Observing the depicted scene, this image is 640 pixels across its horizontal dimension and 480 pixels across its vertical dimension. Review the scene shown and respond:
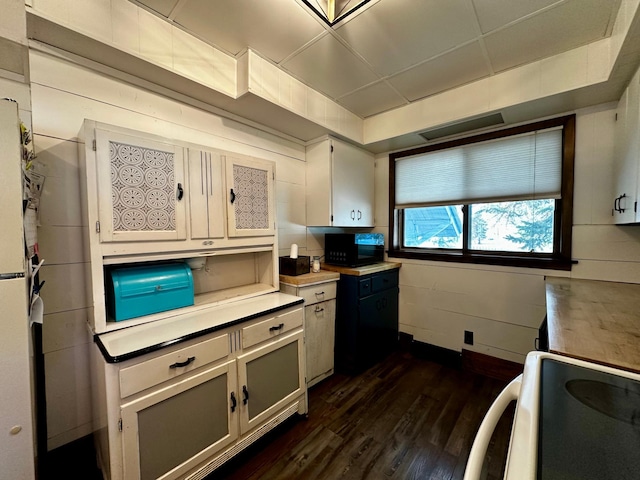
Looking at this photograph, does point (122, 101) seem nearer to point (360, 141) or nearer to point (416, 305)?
point (360, 141)

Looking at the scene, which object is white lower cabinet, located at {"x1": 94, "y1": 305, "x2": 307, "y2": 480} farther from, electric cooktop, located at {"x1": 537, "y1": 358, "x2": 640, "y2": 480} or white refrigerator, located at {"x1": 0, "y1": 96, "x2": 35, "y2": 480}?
electric cooktop, located at {"x1": 537, "y1": 358, "x2": 640, "y2": 480}

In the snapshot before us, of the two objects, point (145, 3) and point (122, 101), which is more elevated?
point (145, 3)

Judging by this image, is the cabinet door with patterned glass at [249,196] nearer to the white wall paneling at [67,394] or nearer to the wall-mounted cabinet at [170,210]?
the wall-mounted cabinet at [170,210]

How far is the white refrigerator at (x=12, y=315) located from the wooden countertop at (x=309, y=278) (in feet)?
4.80

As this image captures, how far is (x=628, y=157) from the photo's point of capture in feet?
4.99

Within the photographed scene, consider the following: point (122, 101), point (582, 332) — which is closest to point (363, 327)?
point (582, 332)

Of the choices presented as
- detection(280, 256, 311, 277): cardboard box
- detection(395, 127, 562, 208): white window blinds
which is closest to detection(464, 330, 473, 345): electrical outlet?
detection(395, 127, 562, 208): white window blinds

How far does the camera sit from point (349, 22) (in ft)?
5.11

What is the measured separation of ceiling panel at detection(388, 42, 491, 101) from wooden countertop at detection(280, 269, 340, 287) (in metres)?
1.69

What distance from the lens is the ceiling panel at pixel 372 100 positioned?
2260 millimetres

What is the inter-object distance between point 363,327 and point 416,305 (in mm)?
792

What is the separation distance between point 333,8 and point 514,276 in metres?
2.47

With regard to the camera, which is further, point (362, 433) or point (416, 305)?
point (416, 305)

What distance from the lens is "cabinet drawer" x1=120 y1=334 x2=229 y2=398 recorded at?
113 centimetres
